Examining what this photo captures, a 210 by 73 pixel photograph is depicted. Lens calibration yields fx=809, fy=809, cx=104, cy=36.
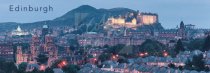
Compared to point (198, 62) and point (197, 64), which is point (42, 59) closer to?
point (198, 62)

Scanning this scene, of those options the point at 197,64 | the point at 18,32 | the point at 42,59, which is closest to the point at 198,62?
the point at 197,64

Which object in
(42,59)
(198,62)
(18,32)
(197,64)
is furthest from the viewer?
(18,32)

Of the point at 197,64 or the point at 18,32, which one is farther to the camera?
the point at 18,32

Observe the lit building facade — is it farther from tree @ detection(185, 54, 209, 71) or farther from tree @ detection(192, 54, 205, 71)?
tree @ detection(192, 54, 205, 71)

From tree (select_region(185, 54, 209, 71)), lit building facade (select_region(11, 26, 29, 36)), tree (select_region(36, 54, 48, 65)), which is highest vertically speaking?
tree (select_region(185, 54, 209, 71))

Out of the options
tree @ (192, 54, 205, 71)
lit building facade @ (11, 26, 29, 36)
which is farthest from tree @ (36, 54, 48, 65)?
lit building facade @ (11, 26, 29, 36)

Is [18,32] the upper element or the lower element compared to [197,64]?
lower

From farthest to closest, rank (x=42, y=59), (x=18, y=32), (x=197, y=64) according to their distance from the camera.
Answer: (x=18, y=32), (x=42, y=59), (x=197, y=64)

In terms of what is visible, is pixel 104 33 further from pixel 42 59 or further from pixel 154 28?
pixel 42 59

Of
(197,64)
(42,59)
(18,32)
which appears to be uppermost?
(197,64)

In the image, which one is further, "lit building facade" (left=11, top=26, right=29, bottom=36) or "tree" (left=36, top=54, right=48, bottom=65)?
"lit building facade" (left=11, top=26, right=29, bottom=36)

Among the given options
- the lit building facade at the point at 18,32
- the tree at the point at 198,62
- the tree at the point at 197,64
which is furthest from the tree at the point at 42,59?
the lit building facade at the point at 18,32
